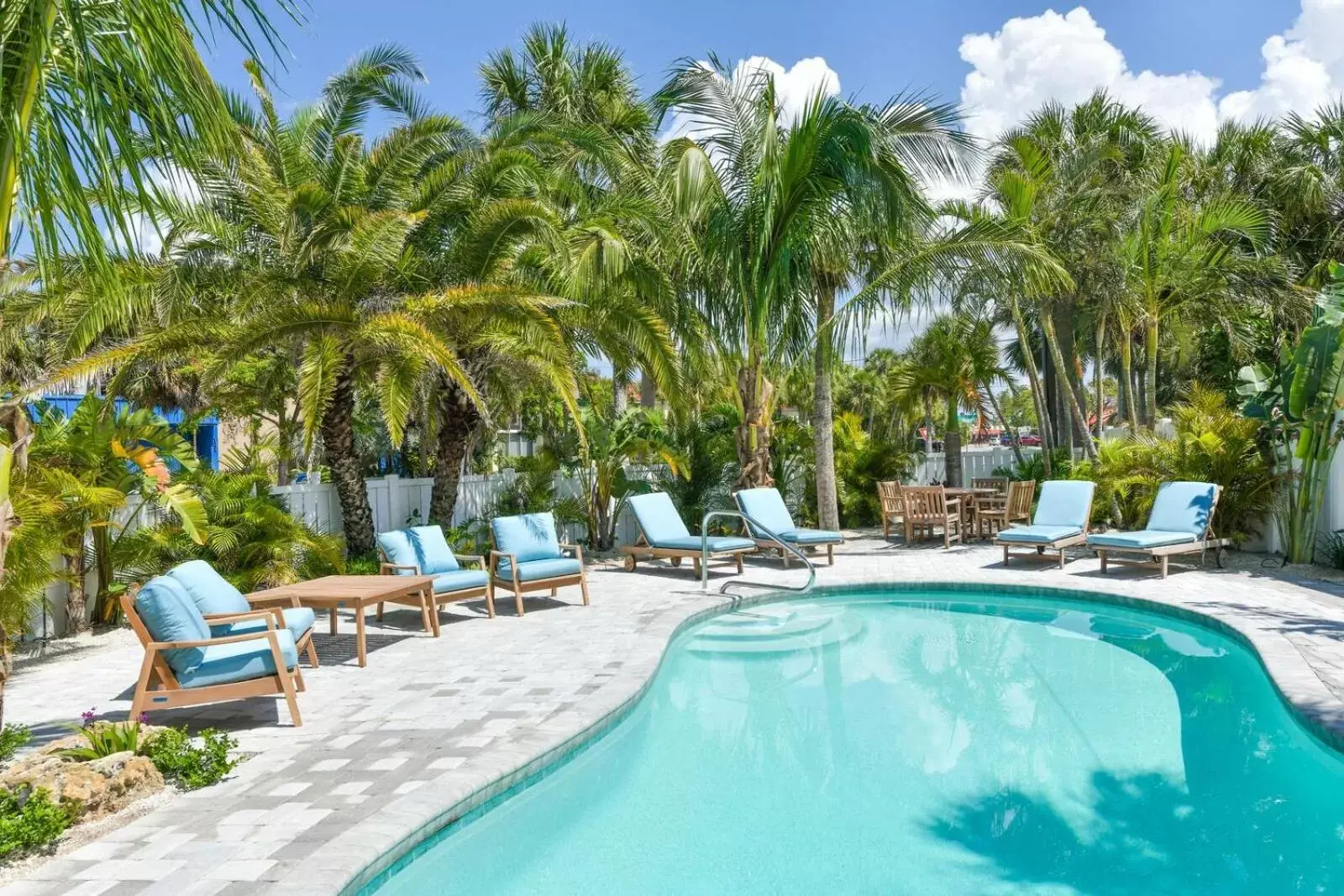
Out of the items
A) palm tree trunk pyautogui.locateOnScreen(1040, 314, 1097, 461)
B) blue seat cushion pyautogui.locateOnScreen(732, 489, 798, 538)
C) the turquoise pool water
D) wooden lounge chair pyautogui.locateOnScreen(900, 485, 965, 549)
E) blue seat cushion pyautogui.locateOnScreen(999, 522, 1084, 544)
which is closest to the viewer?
the turquoise pool water

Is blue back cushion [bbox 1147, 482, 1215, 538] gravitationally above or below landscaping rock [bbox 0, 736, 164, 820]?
above

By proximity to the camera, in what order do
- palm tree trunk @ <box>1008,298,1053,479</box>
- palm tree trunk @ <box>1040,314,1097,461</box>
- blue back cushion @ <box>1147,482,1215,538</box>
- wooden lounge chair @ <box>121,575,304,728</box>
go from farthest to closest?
1. palm tree trunk @ <box>1040,314,1097,461</box>
2. palm tree trunk @ <box>1008,298,1053,479</box>
3. blue back cushion @ <box>1147,482,1215,538</box>
4. wooden lounge chair @ <box>121,575,304,728</box>

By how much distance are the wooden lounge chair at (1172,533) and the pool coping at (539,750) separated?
170cm

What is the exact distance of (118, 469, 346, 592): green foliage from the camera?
9141mm

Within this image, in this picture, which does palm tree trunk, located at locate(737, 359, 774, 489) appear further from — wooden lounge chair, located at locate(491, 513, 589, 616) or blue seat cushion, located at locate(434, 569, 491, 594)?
blue seat cushion, located at locate(434, 569, 491, 594)

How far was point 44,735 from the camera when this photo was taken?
5.42 metres

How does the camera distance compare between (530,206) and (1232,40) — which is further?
(1232,40)

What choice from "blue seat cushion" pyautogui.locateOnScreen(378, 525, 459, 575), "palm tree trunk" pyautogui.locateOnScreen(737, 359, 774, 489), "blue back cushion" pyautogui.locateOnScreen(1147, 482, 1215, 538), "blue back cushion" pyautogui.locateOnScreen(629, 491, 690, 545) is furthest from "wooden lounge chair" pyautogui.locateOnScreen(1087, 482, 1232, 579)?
"blue seat cushion" pyautogui.locateOnScreen(378, 525, 459, 575)

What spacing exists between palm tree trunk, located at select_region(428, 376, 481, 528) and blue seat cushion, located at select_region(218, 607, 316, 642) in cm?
568

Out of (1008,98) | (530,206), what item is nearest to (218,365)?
(530,206)

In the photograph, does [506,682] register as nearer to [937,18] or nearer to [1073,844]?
[1073,844]

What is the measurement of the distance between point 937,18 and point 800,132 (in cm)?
260

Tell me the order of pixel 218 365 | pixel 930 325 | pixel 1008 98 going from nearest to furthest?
pixel 218 365, pixel 930 325, pixel 1008 98

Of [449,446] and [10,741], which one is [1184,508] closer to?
[449,446]
